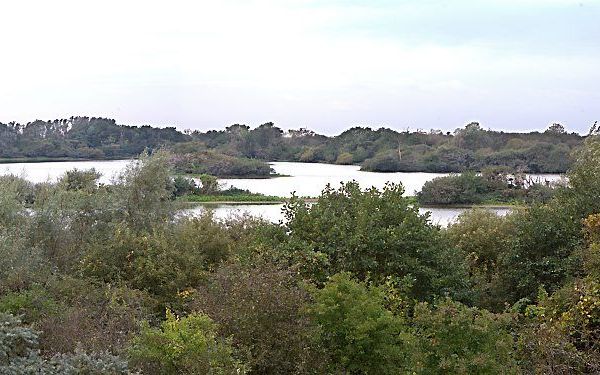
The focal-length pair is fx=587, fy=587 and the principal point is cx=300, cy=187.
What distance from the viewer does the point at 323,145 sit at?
74.2 meters

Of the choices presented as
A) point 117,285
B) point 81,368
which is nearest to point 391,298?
point 81,368

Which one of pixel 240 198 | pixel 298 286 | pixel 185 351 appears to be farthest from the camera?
pixel 240 198

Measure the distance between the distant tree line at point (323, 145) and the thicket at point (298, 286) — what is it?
27.7 meters

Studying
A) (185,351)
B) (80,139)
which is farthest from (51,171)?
(80,139)

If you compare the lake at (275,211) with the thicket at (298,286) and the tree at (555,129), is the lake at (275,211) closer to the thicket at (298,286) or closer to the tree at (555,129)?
the thicket at (298,286)

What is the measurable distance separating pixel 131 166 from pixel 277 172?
Answer: 104 ft

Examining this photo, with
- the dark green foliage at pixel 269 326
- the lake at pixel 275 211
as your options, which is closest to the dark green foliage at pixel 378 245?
the dark green foliage at pixel 269 326

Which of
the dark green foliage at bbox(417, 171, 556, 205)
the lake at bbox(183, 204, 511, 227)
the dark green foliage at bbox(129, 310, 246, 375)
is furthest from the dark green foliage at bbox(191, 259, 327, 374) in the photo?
the dark green foliage at bbox(417, 171, 556, 205)

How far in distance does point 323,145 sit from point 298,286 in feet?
213

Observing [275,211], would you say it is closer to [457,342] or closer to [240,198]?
[240,198]

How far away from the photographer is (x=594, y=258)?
1159cm

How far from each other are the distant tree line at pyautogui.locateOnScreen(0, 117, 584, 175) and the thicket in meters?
27.7

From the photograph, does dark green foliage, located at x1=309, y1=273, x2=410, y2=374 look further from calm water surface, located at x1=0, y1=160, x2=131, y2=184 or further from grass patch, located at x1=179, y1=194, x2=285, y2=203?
grass patch, located at x1=179, y1=194, x2=285, y2=203

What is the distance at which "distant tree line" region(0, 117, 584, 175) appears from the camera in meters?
49.9
